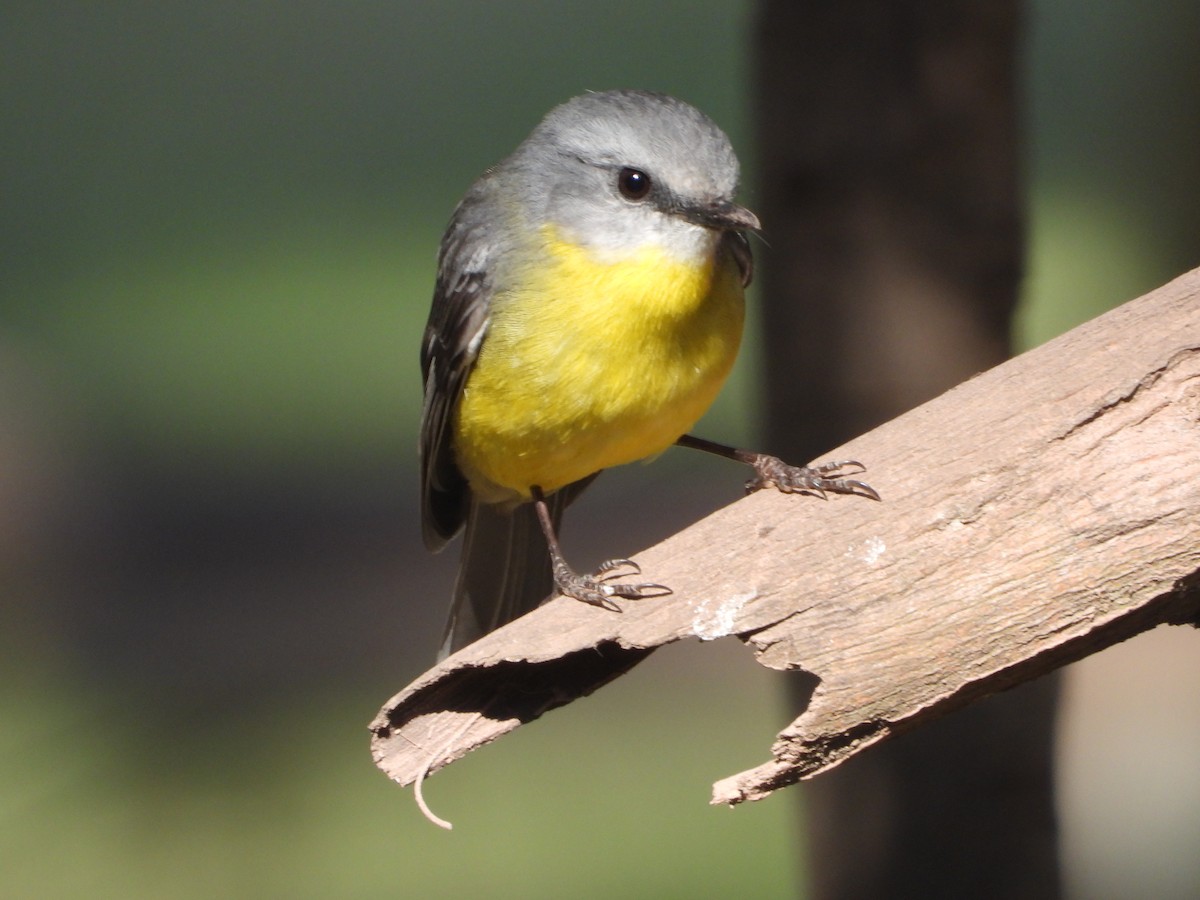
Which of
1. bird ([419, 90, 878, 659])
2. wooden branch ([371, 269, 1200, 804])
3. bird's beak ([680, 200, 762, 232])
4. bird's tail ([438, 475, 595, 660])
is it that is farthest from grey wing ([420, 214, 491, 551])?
wooden branch ([371, 269, 1200, 804])

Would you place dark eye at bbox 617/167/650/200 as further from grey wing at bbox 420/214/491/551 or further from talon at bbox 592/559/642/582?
talon at bbox 592/559/642/582

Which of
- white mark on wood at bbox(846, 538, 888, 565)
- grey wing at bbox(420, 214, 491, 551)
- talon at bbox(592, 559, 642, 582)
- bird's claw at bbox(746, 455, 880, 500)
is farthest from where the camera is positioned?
grey wing at bbox(420, 214, 491, 551)

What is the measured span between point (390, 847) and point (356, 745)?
594 millimetres

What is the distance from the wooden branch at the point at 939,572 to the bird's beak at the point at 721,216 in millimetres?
515

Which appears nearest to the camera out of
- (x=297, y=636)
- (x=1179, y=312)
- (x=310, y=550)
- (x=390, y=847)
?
(x=1179, y=312)

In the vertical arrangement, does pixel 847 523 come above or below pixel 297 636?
below

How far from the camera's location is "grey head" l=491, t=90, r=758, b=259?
9.20 ft

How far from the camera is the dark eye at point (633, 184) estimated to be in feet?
9.36

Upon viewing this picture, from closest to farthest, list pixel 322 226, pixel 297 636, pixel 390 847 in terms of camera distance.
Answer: pixel 390 847 < pixel 297 636 < pixel 322 226

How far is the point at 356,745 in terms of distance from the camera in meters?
5.88

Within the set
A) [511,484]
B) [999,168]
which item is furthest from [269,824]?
[999,168]

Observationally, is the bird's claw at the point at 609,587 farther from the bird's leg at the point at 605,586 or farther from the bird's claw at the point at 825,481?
the bird's claw at the point at 825,481

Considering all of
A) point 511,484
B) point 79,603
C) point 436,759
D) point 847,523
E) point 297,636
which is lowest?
point 436,759

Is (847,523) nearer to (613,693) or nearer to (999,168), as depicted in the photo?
(999,168)
